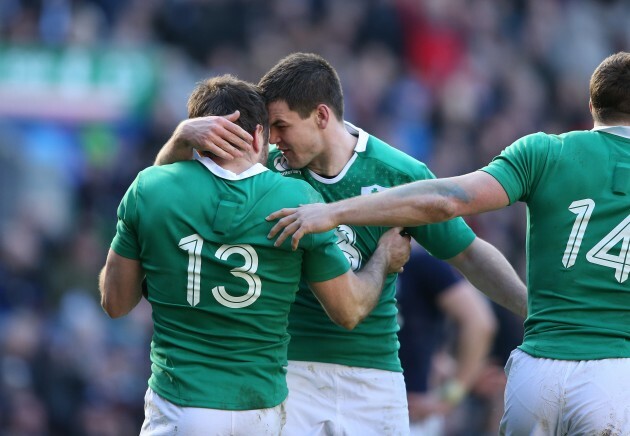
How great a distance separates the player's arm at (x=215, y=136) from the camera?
15.9 ft

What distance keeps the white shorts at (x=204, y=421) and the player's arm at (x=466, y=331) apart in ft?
9.19

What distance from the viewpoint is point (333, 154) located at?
5.60m

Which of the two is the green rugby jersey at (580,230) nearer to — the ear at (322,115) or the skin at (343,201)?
the skin at (343,201)

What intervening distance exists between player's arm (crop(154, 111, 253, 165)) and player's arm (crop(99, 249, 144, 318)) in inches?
20.9

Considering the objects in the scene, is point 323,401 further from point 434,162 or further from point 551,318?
point 434,162

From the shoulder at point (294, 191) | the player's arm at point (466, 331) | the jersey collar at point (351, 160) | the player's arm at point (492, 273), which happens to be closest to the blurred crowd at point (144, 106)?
the player's arm at point (466, 331)

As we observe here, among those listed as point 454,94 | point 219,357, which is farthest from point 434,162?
point 219,357

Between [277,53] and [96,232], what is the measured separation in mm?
3313

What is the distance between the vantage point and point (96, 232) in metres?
13.1

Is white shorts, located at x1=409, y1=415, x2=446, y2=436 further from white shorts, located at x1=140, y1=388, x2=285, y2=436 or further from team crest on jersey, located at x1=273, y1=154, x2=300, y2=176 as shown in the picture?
white shorts, located at x1=140, y1=388, x2=285, y2=436

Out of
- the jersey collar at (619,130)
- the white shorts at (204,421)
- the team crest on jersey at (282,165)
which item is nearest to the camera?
the white shorts at (204,421)

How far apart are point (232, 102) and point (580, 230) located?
1556 mm

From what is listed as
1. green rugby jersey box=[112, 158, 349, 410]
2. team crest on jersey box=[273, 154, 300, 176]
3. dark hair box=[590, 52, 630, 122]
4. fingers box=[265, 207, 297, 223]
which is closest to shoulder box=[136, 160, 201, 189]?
green rugby jersey box=[112, 158, 349, 410]

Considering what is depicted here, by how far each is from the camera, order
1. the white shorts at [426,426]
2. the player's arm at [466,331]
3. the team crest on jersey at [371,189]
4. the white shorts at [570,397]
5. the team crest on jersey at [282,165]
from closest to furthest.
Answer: the white shorts at [570,397] → the team crest on jersey at [371,189] → the team crest on jersey at [282,165] → the player's arm at [466,331] → the white shorts at [426,426]
